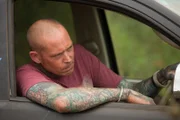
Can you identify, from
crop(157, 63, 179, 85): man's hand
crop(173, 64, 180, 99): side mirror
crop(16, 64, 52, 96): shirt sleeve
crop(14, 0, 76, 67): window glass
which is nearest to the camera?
crop(173, 64, 180, 99): side mirror

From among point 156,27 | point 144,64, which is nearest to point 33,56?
point 156,27

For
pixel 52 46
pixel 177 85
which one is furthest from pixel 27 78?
pixel 177 85

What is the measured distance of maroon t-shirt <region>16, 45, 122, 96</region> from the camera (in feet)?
9.89

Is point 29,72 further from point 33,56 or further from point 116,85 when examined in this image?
point 116,85

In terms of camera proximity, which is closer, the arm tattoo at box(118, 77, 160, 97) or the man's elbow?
the man's elbow

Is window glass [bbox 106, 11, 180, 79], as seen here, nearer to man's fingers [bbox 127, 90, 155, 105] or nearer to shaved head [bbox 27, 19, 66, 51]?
shaved head [bbox 27, 19, 66, 51]

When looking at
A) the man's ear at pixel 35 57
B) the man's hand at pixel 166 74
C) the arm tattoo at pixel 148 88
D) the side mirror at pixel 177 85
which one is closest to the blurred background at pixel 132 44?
the man's ear at pixel 35 57

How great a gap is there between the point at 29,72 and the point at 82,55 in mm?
661

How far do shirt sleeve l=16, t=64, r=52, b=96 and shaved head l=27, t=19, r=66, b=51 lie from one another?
0.49 feet

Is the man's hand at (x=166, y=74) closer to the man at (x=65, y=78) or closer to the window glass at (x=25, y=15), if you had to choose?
the man at (x=65, y=78)

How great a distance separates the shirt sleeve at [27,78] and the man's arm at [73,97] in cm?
6

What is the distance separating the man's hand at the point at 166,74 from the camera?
10.1ft

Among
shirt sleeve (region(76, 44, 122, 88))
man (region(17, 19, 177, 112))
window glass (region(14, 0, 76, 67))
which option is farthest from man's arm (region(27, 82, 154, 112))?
shirt sleeve (region(76, 44, 122, 88))

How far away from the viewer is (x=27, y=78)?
3.02 meters
